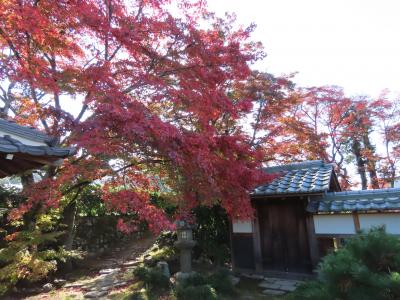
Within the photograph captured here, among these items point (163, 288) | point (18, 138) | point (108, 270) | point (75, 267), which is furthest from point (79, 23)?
point (75, 267)

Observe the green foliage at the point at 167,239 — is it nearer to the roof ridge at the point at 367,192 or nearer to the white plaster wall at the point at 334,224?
the white plaster wall at the point at 334,224

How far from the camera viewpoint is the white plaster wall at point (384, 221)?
23.4ft

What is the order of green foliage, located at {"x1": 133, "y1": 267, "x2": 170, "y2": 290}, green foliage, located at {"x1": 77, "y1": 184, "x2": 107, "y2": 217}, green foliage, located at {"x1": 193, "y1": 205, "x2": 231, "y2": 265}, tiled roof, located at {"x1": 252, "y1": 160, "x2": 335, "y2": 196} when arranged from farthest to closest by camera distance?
green foliage, located at {"x1": 77, "y1": 184, "x2": 107, "y2": 217}, green foliage, located at {"x1": 193, "y1": 205, "x2": 231, "y2": 265}, tiled roof, located at {"x1": 252, "y1": 160, "x2": 335, "y2": 196}, green foliage, located at {"x1": 133, "y1": 267, "x2": 170, "y2": 290}

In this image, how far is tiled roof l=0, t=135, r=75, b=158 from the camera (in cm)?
279

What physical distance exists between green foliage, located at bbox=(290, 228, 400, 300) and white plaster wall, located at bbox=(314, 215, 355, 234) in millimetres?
4502

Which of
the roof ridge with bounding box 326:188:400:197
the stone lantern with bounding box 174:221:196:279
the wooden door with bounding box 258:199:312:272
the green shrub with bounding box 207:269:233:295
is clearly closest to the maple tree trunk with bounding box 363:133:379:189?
the roof ridge with bounding box 326:188:400:197

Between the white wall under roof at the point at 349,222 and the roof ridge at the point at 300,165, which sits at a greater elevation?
the roof ridge at the point at 300,165

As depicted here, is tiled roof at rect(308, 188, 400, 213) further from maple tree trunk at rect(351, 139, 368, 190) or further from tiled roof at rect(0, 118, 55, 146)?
maple tree trunk at rect(351, 139, 368, 190)

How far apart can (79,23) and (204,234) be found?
7330 mm

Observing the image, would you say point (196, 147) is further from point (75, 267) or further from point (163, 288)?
point (75, 267)

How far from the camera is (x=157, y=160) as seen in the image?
855 centimetres

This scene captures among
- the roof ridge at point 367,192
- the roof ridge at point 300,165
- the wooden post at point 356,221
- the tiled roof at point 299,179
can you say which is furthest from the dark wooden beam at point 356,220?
the roof ridge at point 300,165

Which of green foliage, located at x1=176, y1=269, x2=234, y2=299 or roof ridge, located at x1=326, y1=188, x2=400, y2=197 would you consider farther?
roof ridge, located at x1=326, y1=188, x2=400, y2=197

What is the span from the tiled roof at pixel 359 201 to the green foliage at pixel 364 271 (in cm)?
409
